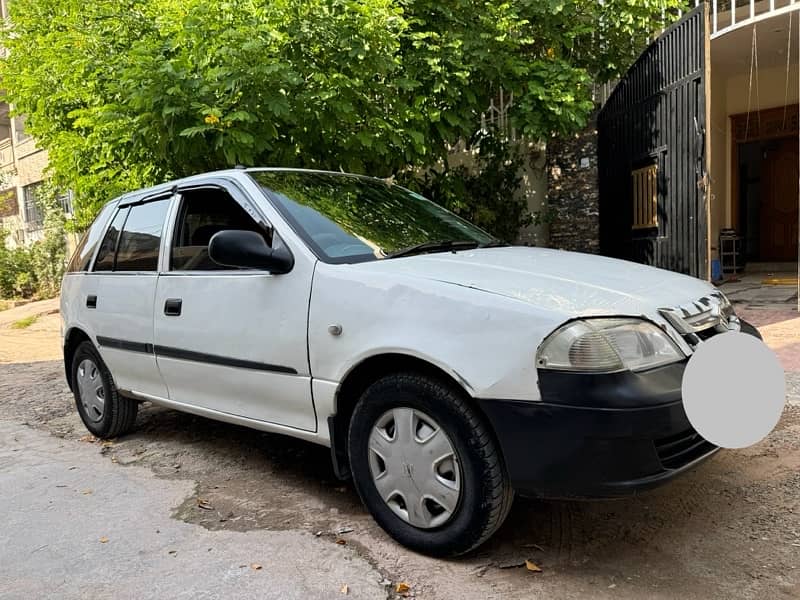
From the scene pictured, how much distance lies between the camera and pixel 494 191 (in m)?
10.1

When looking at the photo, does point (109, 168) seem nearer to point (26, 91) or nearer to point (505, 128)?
point (26, 91)

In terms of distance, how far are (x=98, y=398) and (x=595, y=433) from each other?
12.2ft

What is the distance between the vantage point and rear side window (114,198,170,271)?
3.94 meters

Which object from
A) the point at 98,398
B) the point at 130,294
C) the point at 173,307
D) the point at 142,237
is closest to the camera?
the point at 173,307

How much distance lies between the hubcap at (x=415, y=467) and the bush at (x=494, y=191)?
6.79 m

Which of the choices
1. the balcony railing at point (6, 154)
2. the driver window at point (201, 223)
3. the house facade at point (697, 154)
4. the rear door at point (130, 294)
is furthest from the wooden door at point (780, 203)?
the balcony railing at point (6, 154)

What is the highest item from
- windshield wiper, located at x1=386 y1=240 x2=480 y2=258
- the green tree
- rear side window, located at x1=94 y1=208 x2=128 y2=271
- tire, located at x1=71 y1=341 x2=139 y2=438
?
the green tree

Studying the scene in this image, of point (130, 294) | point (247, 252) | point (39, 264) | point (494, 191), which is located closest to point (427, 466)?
point (247, 252)

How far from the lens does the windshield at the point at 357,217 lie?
3.09m

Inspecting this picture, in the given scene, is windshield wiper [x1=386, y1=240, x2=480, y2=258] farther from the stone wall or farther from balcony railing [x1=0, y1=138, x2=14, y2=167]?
balcony railing [x1=0, y1=138, x2=14, y2=167]

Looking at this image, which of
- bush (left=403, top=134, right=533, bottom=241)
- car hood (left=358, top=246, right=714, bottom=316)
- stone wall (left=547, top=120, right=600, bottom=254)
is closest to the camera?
car hood (left=358, top=246, right=714, bottom=316)

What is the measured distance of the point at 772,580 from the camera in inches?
93.7

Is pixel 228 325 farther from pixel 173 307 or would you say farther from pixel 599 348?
pixel 599 348

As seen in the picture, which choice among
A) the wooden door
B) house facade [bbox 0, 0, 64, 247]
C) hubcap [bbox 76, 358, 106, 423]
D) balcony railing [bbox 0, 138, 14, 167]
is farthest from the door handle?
balcony railing [bbox 0, 138, 14, 167]
